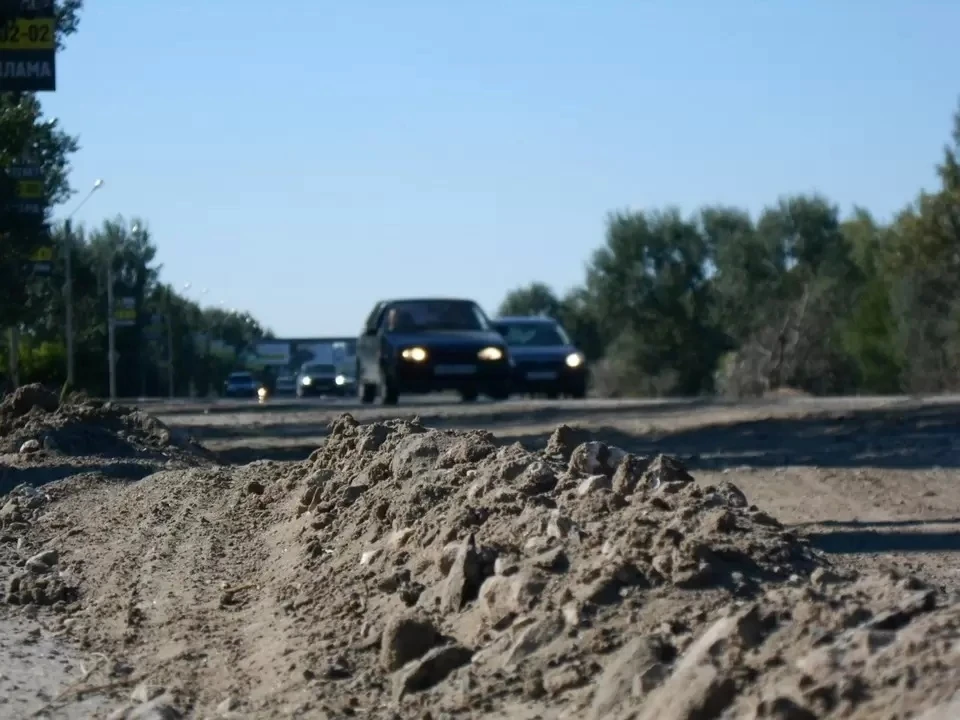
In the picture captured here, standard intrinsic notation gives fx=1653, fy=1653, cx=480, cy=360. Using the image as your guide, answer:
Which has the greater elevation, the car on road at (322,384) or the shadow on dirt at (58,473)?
the car on road at (322,384)

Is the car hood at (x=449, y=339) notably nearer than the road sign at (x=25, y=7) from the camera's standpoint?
No

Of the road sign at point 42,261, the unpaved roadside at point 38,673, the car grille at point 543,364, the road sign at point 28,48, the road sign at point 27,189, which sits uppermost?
the road sign at point 28,48

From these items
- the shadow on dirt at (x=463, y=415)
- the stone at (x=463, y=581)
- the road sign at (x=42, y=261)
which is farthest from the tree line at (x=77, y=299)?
the stone at (x=463, y=581)

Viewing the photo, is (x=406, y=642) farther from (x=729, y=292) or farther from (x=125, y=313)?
(x=729, y=292)

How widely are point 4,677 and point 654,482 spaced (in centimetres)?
276

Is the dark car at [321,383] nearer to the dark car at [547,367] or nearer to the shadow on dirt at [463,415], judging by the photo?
the dark car at [547,367]

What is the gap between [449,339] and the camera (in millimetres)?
24969

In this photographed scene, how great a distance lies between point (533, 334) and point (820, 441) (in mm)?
14295

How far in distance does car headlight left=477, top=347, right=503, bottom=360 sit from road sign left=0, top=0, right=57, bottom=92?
7499 mm

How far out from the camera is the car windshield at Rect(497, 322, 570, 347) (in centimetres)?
3022

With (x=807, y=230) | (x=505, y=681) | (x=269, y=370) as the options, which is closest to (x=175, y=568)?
(x=505, y=681)

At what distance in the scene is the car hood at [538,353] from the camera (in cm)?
2938

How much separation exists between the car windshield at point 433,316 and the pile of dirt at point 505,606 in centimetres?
1666

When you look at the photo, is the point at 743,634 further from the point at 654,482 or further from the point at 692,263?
the point at 692,263
